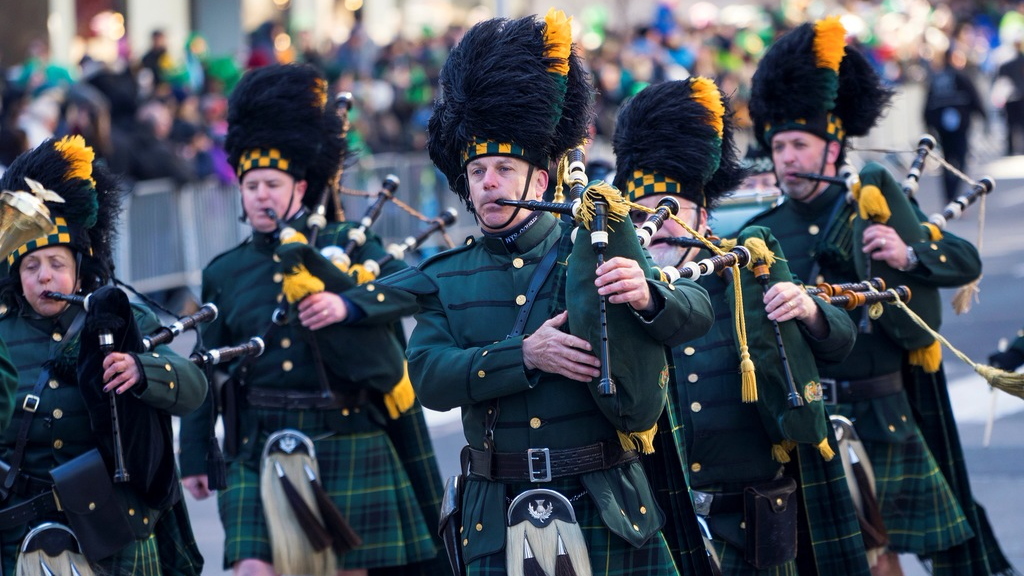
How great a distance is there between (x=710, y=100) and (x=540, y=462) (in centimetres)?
155

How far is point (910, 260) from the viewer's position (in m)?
5.77

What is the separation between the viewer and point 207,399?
6.02m

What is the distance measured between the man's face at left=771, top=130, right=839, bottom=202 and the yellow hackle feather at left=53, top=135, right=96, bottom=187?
2448 millimetres

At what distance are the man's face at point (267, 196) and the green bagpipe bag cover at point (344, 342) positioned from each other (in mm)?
391

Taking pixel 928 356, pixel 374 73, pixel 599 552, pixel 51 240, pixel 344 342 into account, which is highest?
pixel 374 73

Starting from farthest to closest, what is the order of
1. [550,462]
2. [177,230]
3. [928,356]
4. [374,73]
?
[374,73], [177,230], [928,356], [550,462]

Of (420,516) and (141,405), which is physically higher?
(141,405)

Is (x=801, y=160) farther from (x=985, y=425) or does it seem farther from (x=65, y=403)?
(x=985, y=425)

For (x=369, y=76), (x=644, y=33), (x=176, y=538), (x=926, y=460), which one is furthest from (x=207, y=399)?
(x=644, y=33)

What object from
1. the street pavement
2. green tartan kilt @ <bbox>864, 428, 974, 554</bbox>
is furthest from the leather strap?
green tartan kilt @ <bbox>864, 428, 974, 554</bbox>

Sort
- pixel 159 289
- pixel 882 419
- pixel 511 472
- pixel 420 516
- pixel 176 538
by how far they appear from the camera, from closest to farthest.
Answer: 1. pixel 511 472
2. pixel 176 538
3. pixel 882 419
4. pixel 420 516
5. pixel 159 289

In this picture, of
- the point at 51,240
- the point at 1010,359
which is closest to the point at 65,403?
the point at 51,240

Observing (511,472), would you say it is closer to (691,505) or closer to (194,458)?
(691,505)

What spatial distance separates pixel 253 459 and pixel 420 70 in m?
13.2
